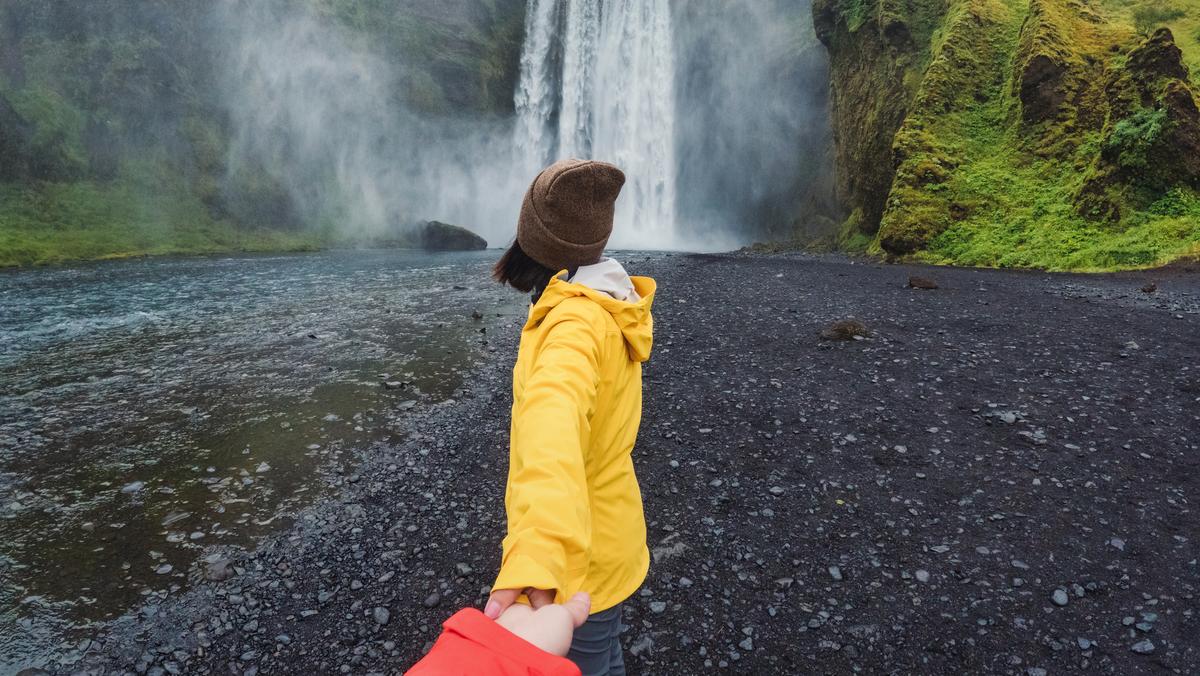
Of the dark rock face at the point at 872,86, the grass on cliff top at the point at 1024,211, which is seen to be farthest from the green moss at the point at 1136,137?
the dark rock face at the point at 872,86

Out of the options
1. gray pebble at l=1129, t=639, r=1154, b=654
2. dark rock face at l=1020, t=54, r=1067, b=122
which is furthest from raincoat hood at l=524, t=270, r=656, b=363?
dark rock face at l=1020, t=54, r=1067, b=122

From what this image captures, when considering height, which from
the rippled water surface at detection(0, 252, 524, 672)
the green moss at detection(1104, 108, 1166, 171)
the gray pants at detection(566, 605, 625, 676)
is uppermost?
the green moss at detection(1104, 108, 1166, 171)

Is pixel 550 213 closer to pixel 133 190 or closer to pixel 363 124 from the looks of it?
→ pixel 133 190

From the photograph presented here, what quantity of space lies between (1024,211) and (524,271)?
880 inches

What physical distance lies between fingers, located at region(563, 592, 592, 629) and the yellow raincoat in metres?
0.03

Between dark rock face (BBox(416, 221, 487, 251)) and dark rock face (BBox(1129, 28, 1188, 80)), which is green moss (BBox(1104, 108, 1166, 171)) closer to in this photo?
dark rock face (BBox(1129, 28, 1188, 80))

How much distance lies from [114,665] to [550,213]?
14.7 ft

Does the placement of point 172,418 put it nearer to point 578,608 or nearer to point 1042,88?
point 578,608

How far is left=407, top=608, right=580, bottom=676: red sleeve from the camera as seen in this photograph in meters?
1.14

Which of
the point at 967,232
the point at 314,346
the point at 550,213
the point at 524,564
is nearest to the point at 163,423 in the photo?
the point at 314,346

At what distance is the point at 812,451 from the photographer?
6.42m

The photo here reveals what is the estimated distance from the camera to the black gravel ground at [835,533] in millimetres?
3906

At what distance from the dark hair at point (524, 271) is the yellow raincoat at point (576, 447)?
0.35m

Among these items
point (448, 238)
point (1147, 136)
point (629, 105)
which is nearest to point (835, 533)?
point (1147, 136)
